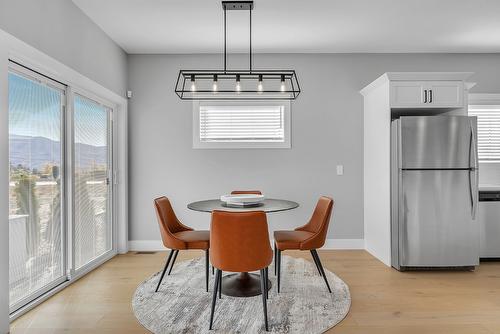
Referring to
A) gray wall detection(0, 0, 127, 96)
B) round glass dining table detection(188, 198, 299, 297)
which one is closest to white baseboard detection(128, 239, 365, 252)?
round glass dining table detection(188, 198, 299, 297)

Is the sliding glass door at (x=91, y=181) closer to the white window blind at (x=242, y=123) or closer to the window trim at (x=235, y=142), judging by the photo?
the window trim at (x=235, y=142)

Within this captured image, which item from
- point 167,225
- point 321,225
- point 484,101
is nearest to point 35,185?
point 167,225

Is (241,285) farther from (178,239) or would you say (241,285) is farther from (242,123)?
(242,123)

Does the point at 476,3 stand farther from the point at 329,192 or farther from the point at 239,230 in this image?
the point at 239,230

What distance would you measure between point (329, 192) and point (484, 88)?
97.3 inches

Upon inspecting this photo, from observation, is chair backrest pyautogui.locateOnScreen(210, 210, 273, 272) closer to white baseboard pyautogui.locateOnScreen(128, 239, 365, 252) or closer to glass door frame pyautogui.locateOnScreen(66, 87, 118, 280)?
glass door frame pyautogui.locateOnScreen(66, 87, 118, 280)

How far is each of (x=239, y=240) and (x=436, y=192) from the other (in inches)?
92.9

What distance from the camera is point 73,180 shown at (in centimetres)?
307

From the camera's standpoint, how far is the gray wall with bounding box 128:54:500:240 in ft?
14.1

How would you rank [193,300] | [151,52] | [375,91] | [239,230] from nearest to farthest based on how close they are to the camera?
[239,230], [193,300], [375,91], [151,52]

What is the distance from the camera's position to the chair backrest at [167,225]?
2805 millimetres

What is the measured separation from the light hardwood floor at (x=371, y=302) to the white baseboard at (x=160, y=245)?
1.81 feet

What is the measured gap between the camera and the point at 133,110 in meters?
4.29

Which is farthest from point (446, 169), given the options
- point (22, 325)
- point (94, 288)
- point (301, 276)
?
point (22, 325)
